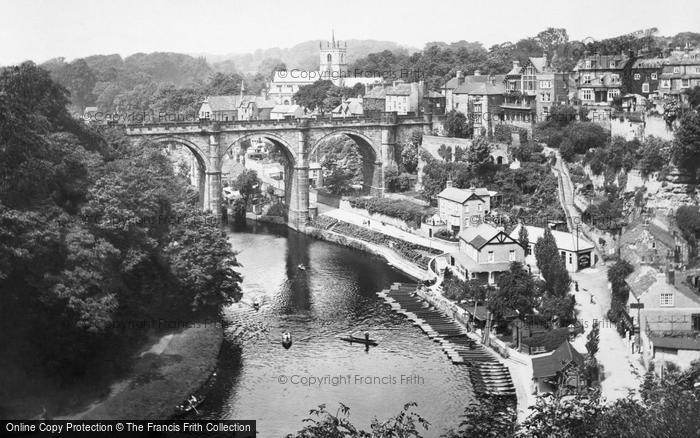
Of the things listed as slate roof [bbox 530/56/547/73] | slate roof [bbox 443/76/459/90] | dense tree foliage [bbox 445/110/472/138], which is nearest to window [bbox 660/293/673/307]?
slate roof [bbox 530/56/547/73]

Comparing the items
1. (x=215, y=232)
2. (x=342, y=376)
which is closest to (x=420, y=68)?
(x=215, y=232)

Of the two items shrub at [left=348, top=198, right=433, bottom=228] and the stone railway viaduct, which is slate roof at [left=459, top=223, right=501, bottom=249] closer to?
shrub at [left=348, top=198, right=433, bottom=228]

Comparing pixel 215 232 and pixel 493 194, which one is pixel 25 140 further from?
pixel 493 194

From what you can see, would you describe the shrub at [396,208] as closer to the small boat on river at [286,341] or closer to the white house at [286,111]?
the white house at [286,111]

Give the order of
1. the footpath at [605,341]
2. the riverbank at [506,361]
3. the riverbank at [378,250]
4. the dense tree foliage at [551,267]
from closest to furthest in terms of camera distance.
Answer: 1. the footpath at [605,341]
2. the riverbank at [506,361]
3. the dense tree foliage at [551,267]
4. the riverbank at [378,250]

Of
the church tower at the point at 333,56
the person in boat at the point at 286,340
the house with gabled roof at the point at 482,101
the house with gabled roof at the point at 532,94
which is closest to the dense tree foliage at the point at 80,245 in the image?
the person in boat at the point at 286,340

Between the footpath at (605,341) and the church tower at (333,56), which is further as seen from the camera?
the church tower at (333,56)
